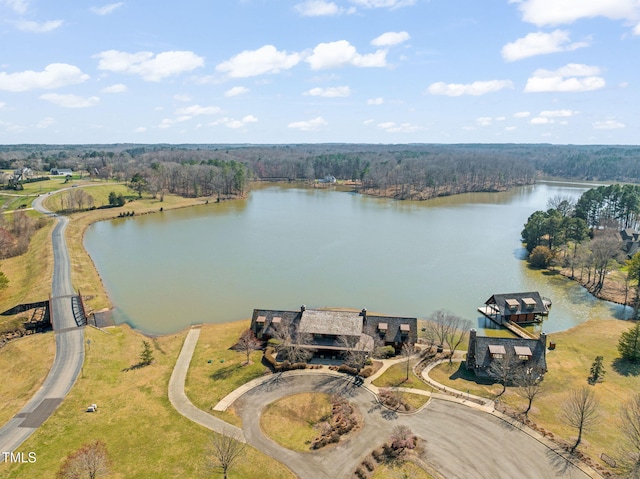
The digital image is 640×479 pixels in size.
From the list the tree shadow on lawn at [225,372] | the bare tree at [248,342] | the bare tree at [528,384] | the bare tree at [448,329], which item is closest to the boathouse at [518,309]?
the bare tree at [448,329]

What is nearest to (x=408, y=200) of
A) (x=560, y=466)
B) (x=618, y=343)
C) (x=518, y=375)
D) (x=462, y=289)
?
(x=462, y=289)

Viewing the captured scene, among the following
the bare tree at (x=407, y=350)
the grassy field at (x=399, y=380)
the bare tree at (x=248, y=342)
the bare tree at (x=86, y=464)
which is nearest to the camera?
→ the bare tree at (x=86, y=464)

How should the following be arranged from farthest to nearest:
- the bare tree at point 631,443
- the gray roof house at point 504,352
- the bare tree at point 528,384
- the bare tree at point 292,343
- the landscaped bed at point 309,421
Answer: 1. the bare tree at point 292,343
2. the gray roof house at point 504,352
3. the bare tree at point 528,384
4. the landscaped bed at point 309,421
5. the bare tree at point 631,443

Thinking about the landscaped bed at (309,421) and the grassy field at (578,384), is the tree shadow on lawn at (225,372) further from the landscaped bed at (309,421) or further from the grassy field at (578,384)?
the grassy field at (578,384)

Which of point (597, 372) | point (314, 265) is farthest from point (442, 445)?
point (314, 265)

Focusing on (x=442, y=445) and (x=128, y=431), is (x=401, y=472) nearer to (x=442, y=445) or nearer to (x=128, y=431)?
(x=442, y=445)

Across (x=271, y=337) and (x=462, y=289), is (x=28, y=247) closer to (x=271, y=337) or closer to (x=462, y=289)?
(x=271, y=337)

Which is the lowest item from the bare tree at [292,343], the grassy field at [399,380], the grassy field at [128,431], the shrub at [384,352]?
the grassy field at [128,431]
